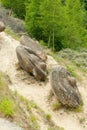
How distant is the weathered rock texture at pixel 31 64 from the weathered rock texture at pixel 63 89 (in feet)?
6.23

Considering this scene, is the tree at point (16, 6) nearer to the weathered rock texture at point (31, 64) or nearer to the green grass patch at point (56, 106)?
the weathered rock texture at point (31, 64)

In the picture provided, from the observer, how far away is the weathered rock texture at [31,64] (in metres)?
22.4

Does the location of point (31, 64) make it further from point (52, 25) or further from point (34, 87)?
point (52, 25)

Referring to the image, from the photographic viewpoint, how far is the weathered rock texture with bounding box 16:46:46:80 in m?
22.4

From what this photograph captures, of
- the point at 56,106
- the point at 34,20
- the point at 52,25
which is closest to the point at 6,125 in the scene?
the point at 56,106

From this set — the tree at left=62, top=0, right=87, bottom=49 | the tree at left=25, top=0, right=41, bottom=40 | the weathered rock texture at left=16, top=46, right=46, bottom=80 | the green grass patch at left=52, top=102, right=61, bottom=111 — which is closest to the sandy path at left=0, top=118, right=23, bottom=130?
the green grass patch at left=52, top=102, right=61, bottom=111

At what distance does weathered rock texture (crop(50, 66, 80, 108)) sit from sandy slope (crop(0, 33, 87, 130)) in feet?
1.80

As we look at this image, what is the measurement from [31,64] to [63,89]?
3.19 metres

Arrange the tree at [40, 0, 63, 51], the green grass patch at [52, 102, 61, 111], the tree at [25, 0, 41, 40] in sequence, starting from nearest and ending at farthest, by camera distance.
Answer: the green grass patch at [52, 102, 61, 111] < the tree at [40, 0, 63, 51] < the tree at [25, 0, 41, 40]

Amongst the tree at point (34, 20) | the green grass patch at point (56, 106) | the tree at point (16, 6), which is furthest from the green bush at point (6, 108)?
the tree at point (16, 6)

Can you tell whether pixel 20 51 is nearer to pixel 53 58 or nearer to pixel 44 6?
pixel 53 58

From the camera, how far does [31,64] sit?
22422 millimetres

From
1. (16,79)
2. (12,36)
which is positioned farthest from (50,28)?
(16,79)

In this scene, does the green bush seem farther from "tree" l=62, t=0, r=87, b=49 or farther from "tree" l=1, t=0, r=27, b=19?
"tree" l=1, t=0, r=27, b=19
